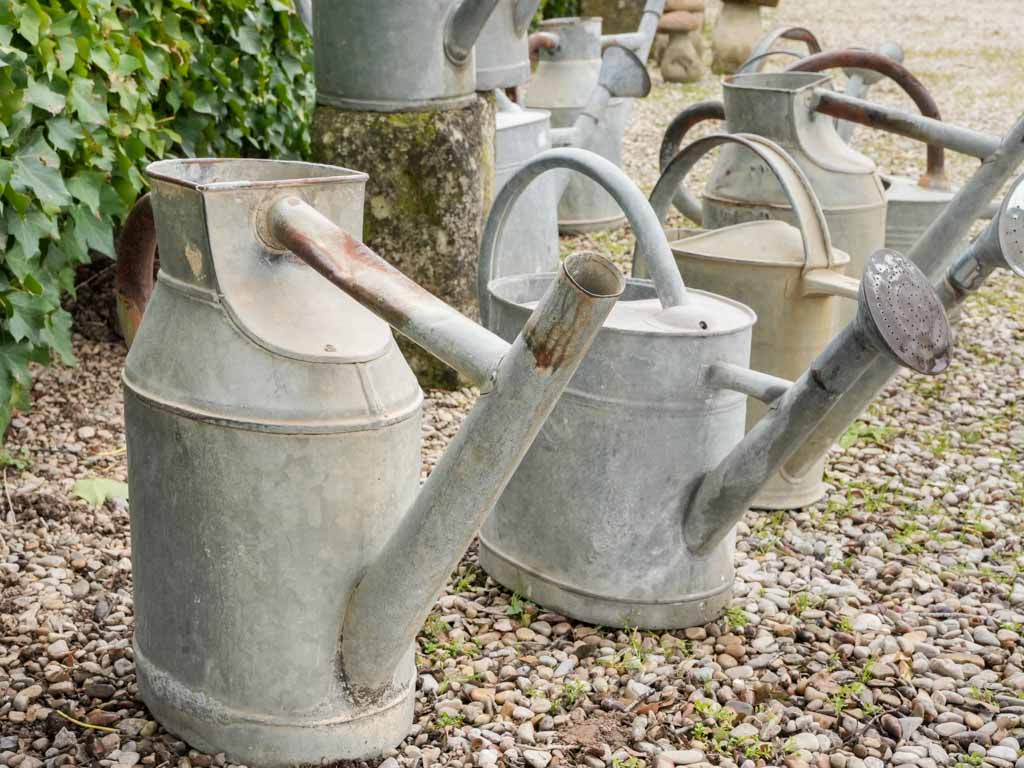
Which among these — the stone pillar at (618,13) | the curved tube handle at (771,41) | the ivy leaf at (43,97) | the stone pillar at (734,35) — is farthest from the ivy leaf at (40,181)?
the stone pillar at (734,35)

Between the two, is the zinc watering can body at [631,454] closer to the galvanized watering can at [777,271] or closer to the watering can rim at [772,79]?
the galvanized watering can at [777,271]

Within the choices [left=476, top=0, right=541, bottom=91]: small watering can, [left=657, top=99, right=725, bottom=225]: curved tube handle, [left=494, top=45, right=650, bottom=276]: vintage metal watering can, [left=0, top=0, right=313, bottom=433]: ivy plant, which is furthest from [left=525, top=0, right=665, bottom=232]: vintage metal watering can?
[left=0, top=0, right=313, bottom=433]: ivy plant

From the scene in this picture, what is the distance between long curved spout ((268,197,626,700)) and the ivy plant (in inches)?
45.9

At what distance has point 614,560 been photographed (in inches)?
84.4

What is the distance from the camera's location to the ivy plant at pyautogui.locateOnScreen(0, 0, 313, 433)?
2.45m

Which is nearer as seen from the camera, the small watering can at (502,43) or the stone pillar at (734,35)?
the small watering can at (502,43)

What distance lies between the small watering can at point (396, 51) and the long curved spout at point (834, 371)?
1.50 metres

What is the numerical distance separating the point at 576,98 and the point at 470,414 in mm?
4016

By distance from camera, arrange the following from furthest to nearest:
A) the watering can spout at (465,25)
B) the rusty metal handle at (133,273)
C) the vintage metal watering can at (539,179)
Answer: the vintage metal watering can at (539,179) → the watering can spout at (465,25) → the rusty metal handle at (133,273)

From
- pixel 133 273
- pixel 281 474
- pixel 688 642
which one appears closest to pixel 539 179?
pixel 688 642

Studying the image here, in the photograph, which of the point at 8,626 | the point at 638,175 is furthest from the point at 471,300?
the point at 638,175

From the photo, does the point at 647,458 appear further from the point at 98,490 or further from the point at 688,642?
the point at 98,490

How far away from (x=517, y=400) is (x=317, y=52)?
6.88ft

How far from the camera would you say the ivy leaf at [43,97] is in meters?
2.43
